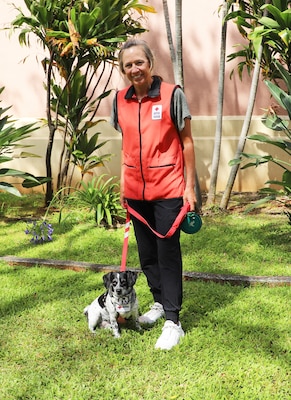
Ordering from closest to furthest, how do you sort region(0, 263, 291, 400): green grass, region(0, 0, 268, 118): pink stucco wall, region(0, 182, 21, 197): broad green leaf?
region(0, 263, 291, 400): green grass → region(0, 182, 21, 197): broad green leaf → region(0, 0, 268, 118): pink stucco wall

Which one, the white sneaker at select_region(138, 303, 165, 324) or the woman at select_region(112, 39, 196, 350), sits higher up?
the woman at select_region(112, 39, 196, 350)

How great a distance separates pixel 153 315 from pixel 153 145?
122 cm

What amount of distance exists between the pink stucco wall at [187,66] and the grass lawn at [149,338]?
2.99 metres

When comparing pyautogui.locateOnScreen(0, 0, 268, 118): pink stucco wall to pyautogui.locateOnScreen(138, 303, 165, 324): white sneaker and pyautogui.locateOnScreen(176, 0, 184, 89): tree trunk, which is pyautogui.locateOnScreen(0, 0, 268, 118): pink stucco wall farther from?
pyautogui.locateOnScreen(138, 303, 165, 324): white sneaker

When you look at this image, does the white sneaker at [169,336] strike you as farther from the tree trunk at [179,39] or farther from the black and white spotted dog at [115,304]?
the tree trunk at [179,39]

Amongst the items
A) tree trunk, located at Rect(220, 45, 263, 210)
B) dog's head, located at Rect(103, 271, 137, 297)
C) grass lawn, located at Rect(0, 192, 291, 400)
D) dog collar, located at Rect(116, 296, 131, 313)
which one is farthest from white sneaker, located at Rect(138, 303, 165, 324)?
tree trunk, located at Rect(220, 45, 263, 210)

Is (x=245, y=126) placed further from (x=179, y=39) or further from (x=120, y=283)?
(x=120, y=283)

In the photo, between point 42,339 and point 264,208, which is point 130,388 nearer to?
point 42,339

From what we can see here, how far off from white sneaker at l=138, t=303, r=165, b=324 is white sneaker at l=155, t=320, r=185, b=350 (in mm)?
228

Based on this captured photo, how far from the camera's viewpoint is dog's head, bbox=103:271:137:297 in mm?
3029

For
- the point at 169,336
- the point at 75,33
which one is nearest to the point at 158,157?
the point at 169,336

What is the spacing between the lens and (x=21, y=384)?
2783 millimetres

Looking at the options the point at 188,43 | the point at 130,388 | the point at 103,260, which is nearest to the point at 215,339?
the point at 130,388

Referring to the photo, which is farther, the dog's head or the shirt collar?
the dog's head
